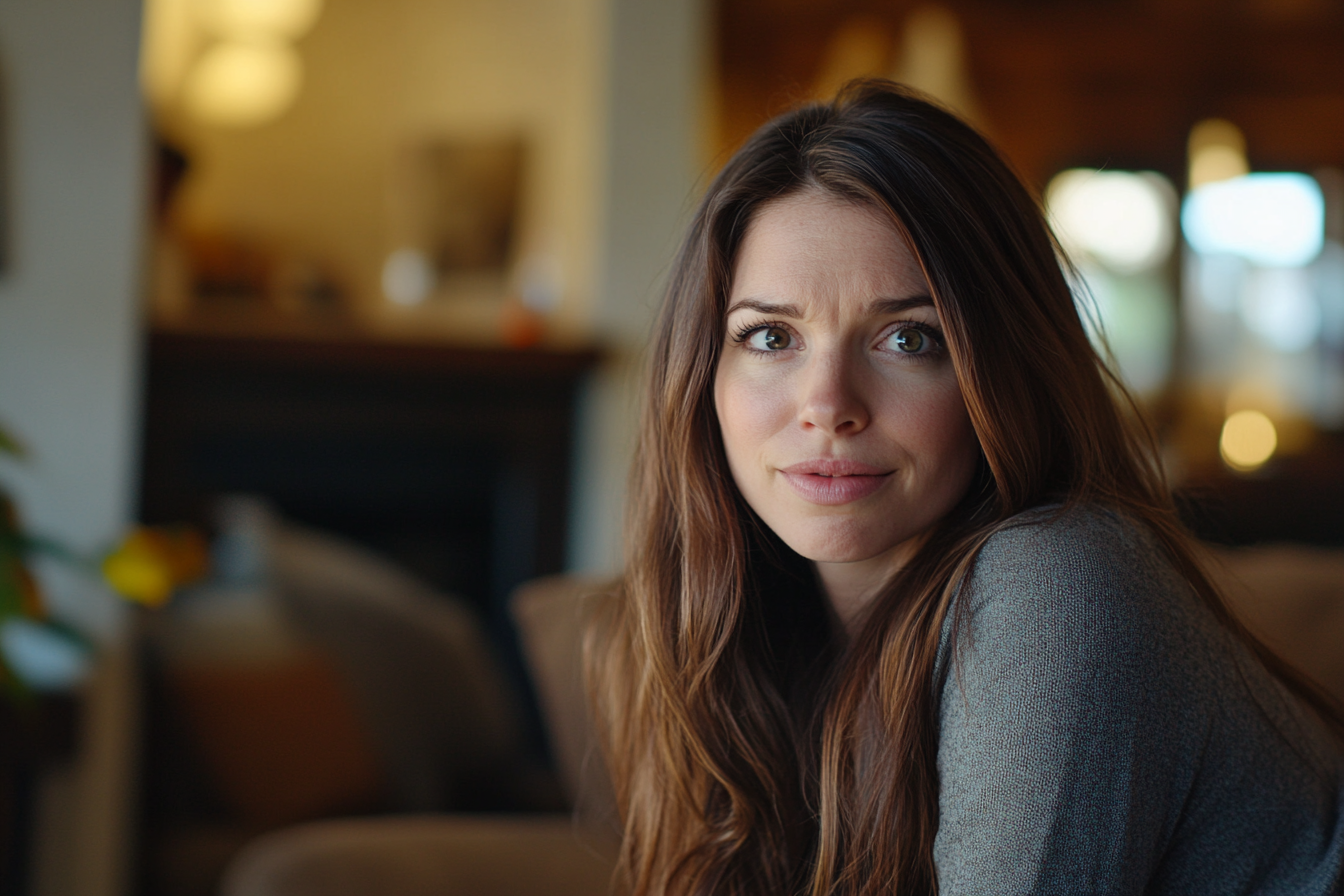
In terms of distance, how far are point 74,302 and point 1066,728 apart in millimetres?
1808

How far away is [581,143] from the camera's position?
3.13 metres

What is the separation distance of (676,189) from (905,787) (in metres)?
2.32

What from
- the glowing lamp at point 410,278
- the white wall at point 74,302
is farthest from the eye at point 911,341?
the glowing lamp at point 410,278

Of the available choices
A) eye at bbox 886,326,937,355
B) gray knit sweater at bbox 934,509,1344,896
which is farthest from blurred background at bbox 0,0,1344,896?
gray knit sweater at bbox 934,509,1344,896

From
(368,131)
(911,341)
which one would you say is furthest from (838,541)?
(368,131)

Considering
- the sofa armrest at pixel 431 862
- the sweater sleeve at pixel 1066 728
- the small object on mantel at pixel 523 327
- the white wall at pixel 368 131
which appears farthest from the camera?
the white wall at pixel 368 131

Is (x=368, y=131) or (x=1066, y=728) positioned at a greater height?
(x=368, y=131)

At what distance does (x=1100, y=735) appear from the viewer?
74 cm

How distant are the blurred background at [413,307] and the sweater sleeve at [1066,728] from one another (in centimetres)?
34

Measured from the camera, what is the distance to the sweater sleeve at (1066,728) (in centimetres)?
74

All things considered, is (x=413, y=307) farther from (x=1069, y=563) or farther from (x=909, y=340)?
(x=1069, y=563)

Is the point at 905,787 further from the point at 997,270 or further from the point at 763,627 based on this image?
the point at 997,270

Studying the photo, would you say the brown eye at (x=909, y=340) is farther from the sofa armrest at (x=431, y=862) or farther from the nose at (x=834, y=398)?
the sofa armrest at (x=431, y=862)

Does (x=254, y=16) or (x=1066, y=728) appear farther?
A: (x=254, y=16)
